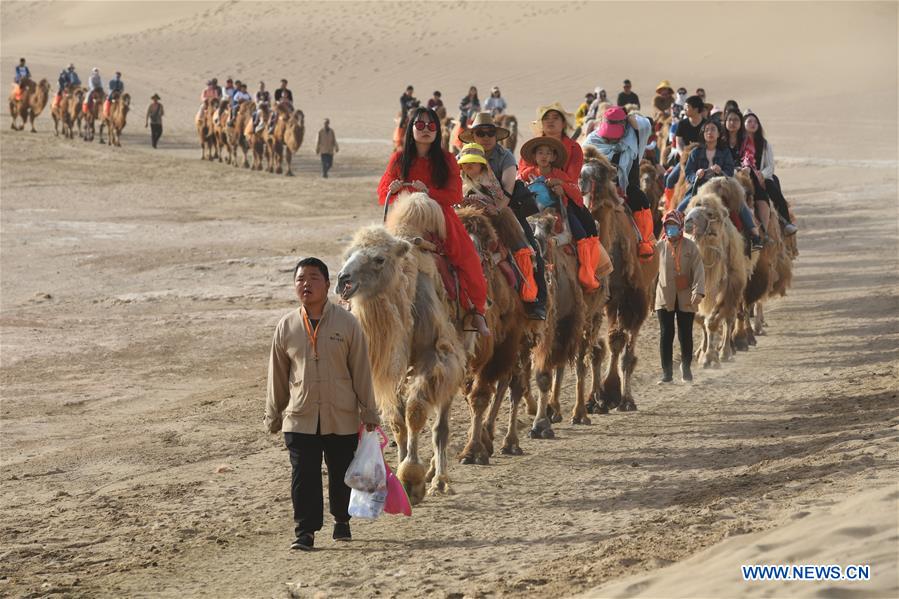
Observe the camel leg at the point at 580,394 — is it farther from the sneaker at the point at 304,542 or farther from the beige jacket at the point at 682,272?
the sneaker at the point at 304,542

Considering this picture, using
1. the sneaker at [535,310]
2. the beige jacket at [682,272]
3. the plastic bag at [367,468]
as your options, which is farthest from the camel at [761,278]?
the plastic bag at [367,468]

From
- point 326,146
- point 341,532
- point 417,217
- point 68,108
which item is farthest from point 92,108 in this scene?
point 341,532

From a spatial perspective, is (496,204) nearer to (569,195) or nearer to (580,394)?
(569,195)

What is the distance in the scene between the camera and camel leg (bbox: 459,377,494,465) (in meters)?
9.88

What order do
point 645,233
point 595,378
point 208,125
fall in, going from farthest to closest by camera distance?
point 208,125
point 645,233
point 595,378

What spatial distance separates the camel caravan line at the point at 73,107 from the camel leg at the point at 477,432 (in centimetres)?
3377

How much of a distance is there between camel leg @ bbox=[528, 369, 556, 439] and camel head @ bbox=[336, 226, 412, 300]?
8.82 ft

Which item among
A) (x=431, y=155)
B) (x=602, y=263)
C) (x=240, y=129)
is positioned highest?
(x=240, y=129)

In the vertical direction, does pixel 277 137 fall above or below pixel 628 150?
above

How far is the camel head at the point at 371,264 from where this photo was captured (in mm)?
8242

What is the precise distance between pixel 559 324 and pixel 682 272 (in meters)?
2.89

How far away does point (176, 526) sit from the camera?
8.42 m

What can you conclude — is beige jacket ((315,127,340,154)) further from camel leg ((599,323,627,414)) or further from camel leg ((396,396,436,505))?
camel leg ((396,396,436,505))

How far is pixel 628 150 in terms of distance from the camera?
13.2m
